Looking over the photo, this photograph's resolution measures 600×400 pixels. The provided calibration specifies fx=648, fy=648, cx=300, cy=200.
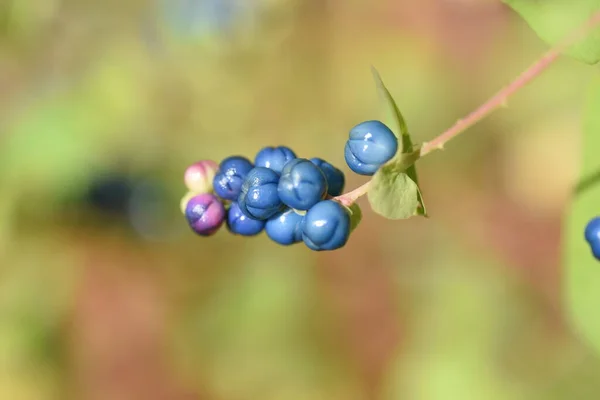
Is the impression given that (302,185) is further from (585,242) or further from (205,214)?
(585,242)

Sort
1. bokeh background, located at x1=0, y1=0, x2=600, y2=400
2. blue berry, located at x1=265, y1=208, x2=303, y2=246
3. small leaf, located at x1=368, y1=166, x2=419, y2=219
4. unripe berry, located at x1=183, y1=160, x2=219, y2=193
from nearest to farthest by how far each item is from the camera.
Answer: small leaf, located at x1=368, y1=166, x2=419, y2=219 → blue berry, located at x1=265, y1=208, x2=303, y2=246 → unripe berry, located at x1=183, y1=160, x2=219, y2=193 → bokeh background, located at x1=0, y1=0, x2=600, y2=400

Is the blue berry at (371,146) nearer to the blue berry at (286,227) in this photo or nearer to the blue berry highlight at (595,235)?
the blue berry at (286,227)

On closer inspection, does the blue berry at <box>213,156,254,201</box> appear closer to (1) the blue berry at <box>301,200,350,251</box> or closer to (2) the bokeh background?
(1) the blue berry at <box>301,200,350,251</box>

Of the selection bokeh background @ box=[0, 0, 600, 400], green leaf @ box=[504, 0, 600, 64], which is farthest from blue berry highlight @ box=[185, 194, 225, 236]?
bokeh background @ box=[0, 0, 600, 400]

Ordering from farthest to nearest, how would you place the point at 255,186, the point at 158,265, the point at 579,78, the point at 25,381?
the point at 158,265 < the point at 25,381 < the point at 579,78 < the point at 255,186

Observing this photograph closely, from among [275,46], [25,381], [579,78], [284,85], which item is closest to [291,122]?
[284,85]

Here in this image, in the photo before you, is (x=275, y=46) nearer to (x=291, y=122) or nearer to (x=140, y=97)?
(x=291, y=122)
